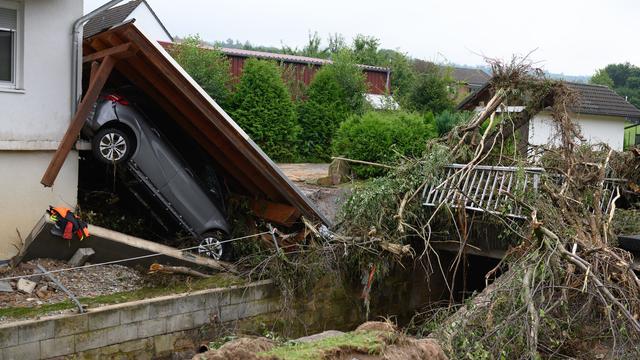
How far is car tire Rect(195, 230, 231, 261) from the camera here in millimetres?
9633

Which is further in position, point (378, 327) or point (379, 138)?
point (379, 138)

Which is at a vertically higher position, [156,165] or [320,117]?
[320,117]

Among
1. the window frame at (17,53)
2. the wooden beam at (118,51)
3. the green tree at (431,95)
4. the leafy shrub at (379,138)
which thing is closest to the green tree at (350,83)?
the green tree at (431,95)

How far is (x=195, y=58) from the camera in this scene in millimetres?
19344

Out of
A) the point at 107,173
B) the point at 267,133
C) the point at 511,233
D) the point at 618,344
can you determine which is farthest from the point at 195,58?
the point at 618,344

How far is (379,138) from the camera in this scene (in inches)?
605

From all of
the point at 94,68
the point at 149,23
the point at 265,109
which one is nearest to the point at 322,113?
the point at 265,109

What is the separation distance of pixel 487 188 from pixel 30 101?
6275 mm

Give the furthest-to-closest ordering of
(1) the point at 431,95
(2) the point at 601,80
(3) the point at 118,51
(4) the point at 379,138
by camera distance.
Answer: (2) the point at 601,80, (1) the point at 431,95, (4) the point at 379,138, (3) the point at 118,51

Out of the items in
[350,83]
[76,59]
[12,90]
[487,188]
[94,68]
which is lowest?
[487,188]

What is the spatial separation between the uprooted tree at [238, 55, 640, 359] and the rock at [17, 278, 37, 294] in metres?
2.84

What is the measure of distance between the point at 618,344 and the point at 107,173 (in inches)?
295

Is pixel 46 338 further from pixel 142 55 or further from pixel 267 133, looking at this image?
pixel 267 133

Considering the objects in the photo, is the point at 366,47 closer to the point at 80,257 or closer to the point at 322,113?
the point at 322,113
